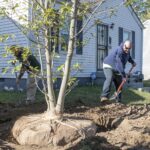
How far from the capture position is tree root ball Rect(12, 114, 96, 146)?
5.58 m

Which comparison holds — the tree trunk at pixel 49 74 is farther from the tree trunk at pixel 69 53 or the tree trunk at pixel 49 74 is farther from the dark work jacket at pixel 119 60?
the dark work jacket at pixel 119 60

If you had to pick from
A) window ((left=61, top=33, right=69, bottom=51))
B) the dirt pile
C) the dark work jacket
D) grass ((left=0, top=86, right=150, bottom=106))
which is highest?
window ((left=61, top=33, right=69, bottom=51))

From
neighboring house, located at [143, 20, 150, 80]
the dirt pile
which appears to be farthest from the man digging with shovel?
neighboring house, located at [143, 20, 150, 80]

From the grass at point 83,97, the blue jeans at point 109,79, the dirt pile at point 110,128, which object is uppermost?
the blue jeans at point 109,79

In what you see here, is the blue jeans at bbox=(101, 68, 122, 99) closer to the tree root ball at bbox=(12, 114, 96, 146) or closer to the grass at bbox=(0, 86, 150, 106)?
the grass at bbox=(0, 86, 150, 106)

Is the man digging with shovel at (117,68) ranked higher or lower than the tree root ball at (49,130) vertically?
higher

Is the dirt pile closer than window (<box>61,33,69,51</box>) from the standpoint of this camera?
Yes

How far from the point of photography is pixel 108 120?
7.00m

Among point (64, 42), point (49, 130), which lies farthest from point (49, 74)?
point (49, 130)

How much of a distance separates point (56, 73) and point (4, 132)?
3.86 feet

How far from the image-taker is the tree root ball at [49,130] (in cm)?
558

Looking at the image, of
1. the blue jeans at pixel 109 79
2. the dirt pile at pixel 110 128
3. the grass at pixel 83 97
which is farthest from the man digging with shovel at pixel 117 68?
the dirt pile at pixel 110 128

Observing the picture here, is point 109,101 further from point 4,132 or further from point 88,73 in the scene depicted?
point 88,73

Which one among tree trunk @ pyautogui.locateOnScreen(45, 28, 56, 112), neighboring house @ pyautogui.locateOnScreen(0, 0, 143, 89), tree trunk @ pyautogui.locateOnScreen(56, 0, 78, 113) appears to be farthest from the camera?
neighboring house @ pyautogui.locateOnScreen(0, 0, 143, 89)
